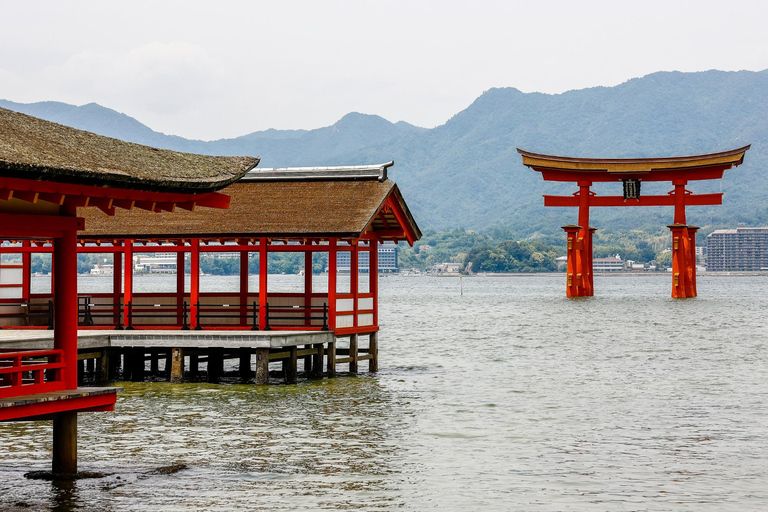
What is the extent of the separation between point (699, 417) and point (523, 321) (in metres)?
42.6

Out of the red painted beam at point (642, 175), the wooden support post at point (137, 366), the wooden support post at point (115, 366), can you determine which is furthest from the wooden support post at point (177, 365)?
the red painted beam at point (642, 175)

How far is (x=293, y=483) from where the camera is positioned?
14148 mm

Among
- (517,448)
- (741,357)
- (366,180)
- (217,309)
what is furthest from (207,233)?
(741,357)

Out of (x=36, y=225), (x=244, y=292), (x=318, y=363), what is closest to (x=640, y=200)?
(x=244, y=292)

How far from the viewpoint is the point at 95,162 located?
12945mm

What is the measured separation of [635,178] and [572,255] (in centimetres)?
710

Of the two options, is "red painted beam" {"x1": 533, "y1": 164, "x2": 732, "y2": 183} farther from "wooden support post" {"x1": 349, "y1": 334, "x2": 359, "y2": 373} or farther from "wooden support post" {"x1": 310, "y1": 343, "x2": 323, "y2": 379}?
"wooden support post" {"x1": 310, "y1": 343, "x2": 323, "y2": 379}

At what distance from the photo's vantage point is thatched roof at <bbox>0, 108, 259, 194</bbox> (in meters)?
11.8

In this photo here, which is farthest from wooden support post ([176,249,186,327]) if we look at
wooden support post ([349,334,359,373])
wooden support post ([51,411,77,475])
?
wooden support post ([51,411,77,475])

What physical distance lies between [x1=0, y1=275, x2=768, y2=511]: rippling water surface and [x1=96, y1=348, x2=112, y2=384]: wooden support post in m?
0.84

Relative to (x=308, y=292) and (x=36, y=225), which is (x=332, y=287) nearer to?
→ (x=308, y=292)

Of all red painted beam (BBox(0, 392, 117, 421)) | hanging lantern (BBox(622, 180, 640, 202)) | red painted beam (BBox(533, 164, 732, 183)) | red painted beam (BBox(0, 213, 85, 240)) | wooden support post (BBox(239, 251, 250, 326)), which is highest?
red painted beam (BBox(533, 164, 732, 183))

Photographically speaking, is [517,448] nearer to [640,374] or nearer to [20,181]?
[20,181]

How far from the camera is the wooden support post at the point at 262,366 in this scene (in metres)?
23.6
